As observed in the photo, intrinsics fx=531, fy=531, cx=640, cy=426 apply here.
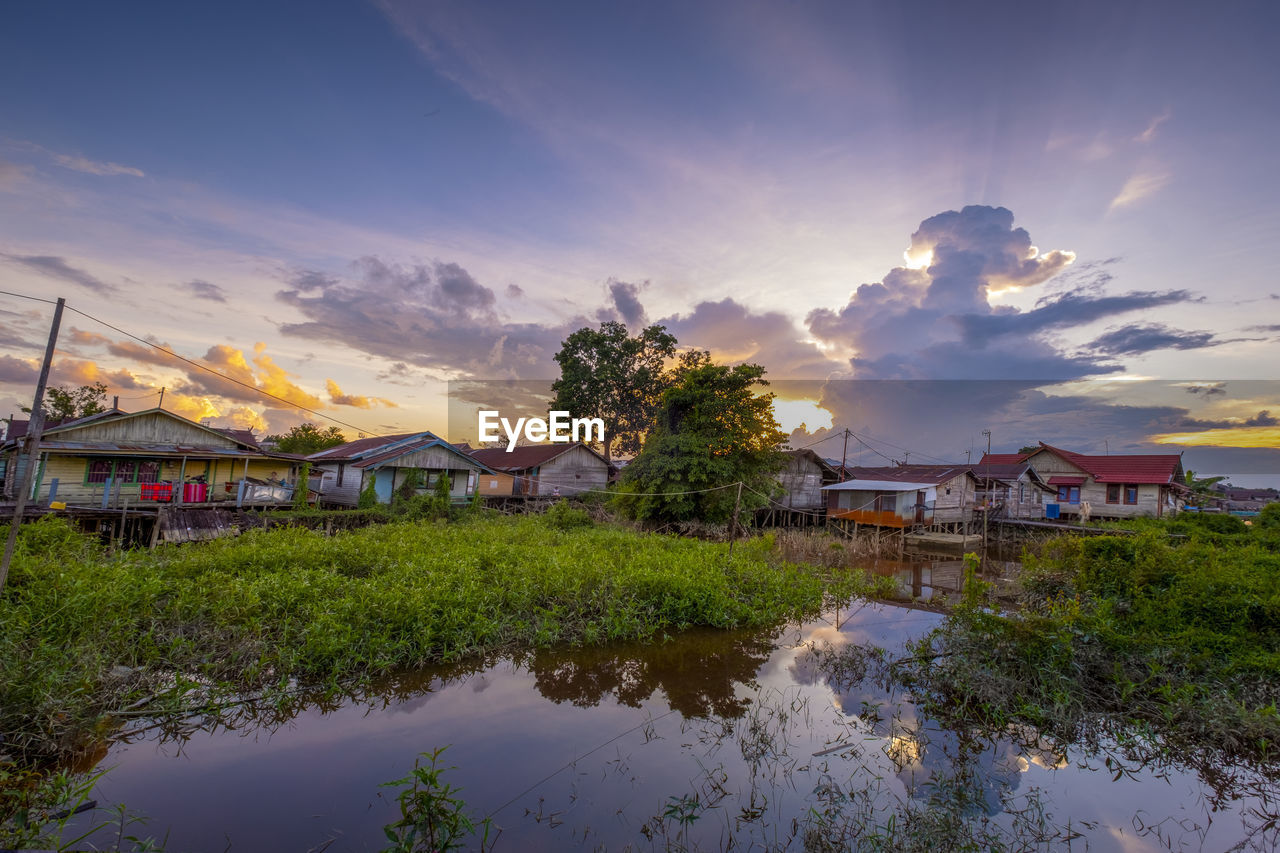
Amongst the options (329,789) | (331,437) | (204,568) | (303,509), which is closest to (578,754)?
(329,789)

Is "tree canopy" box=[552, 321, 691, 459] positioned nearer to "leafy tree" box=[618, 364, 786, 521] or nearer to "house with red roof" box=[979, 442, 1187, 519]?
"leafy tree" box=[618, 364, 786, 521]

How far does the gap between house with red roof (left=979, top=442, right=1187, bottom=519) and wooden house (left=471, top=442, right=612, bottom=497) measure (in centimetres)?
2330

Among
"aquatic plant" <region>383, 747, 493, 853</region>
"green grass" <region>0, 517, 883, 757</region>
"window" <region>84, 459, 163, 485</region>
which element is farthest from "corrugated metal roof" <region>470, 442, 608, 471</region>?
"aquatic plant" <region>383, 747, 493, 853</region>

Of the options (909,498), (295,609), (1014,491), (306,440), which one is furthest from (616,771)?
(306,440)

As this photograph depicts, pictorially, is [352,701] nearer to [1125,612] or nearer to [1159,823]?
[1159,823]

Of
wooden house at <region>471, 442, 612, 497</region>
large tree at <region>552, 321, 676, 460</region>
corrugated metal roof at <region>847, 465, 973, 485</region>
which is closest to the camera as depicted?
corrugated metal roof at <region>847, 465, 973, 485</region>

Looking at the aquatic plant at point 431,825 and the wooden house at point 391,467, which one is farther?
the wooden house at point 391,467

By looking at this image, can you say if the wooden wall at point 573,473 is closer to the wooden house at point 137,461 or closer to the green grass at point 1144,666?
the wooden house at point 137,461

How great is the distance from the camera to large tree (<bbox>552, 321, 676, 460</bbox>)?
38338 millimetres

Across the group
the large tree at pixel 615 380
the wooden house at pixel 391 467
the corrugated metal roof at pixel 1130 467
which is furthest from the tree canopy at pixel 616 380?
the corrugated metal roof at pixel 1130 467

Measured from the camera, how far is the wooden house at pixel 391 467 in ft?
82.0

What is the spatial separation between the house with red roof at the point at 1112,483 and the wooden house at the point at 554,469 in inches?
917

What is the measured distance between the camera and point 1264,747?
5.39 m

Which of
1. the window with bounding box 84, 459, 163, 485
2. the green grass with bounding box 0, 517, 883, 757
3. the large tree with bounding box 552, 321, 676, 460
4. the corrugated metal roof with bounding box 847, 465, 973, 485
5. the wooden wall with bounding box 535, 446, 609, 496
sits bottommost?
the green grass with bounding box 0, 517, 883, 757
